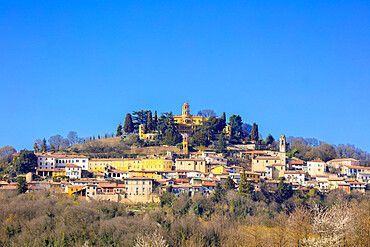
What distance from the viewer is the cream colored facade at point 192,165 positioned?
201 ft

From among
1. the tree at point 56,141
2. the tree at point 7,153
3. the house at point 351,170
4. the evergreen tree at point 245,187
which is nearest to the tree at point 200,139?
the house at point 351,170

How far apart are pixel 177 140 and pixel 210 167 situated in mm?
11090

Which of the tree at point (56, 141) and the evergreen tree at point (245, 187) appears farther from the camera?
the tree at point (56, 141)

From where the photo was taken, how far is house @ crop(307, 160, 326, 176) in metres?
63.2

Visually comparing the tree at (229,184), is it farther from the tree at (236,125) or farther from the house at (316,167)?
the tree at (236,125)

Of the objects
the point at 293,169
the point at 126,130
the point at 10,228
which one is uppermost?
the point at 126,130

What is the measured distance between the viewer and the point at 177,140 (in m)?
72.1

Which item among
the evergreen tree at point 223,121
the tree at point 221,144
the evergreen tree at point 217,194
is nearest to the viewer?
the evergreen tree at point 217,194

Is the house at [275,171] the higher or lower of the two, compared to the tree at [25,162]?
lower

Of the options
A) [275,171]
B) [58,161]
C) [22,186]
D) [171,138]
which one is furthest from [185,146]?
[22,186]

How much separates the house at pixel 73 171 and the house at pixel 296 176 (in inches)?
841

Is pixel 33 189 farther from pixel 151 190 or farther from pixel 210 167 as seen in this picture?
pixel 210 167

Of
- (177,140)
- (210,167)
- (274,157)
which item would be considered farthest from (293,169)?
(177,140)

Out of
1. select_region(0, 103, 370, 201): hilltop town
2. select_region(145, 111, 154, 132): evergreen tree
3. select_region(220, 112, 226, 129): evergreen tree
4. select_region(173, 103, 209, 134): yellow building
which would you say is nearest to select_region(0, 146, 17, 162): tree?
select_region(0, 103, 370, 201): hilltop town
